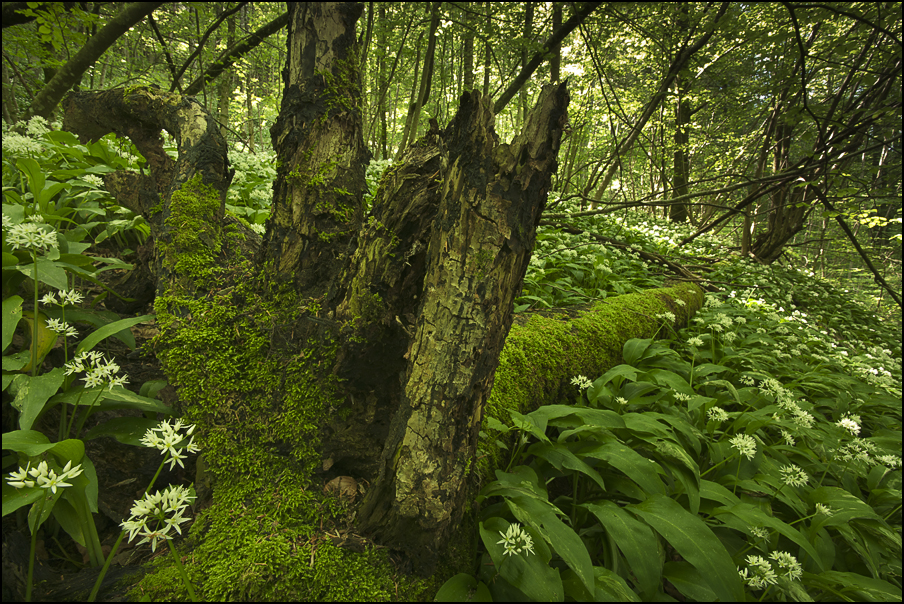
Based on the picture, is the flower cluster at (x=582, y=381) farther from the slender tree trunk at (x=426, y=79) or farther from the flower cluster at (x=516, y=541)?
the slender tree trunk at (x=426, y=79)

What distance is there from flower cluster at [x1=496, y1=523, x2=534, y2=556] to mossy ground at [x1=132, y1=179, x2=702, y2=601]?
0.91 feet

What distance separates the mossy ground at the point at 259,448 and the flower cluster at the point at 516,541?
278 millimetres

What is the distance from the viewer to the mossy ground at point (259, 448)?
1.11 metres

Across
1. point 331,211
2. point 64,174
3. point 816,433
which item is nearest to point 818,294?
point 816,433

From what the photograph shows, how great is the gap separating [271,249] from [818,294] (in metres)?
10.3

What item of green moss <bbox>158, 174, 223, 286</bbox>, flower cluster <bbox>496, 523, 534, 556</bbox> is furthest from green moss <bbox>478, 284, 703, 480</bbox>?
green moss <bbox>158, 174, 223, 286</bbox>

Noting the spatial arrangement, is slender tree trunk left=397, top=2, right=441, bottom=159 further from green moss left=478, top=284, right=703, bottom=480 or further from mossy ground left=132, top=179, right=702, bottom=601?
mossy ground left=132, top=179, right=702, bottom=601

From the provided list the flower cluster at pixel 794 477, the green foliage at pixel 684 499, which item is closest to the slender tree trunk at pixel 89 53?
the green foliage at pixel 684 499

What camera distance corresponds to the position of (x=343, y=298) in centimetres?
151

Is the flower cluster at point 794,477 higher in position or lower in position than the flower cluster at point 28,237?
lower

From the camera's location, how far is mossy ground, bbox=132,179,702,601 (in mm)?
1111

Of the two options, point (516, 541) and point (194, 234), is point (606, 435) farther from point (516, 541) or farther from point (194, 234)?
point (194, 234)

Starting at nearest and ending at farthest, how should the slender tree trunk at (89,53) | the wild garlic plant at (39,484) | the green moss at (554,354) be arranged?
the wild garlic plant at (39,484)
the green moss at (554,354)
the slender tree trunk at (89,53)

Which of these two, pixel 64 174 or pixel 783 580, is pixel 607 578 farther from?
pixel 64 174
